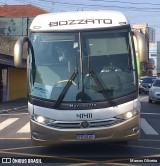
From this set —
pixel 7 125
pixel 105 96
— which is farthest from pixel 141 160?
pixel 7 125

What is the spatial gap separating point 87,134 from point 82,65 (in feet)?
5.01

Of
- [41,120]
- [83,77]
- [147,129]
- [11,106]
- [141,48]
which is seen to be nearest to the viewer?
[41,120]

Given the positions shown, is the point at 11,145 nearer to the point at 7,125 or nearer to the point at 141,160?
the point at 141,160

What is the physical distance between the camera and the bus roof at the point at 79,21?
393 inches

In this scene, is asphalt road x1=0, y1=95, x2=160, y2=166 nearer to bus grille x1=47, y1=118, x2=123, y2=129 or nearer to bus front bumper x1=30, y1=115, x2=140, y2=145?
bus front bumper x1=30, y1=115, x2=140, y2=145

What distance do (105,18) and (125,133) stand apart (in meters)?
2.68

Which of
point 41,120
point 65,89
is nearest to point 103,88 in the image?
point 65,89

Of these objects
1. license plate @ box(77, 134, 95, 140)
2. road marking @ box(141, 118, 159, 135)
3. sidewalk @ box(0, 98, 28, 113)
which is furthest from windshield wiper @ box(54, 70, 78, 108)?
sidewalk @ box(0, 98, 28, 113)

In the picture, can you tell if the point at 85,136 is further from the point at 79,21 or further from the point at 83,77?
the point at 79,21

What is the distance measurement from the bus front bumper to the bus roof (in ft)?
7.33

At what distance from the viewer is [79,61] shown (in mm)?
9703

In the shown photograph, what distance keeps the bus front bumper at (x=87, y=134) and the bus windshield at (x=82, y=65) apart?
0.63m

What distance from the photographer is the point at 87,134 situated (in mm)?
9266

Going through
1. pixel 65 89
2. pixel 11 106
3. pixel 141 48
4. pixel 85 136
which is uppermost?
pixel 141 48
